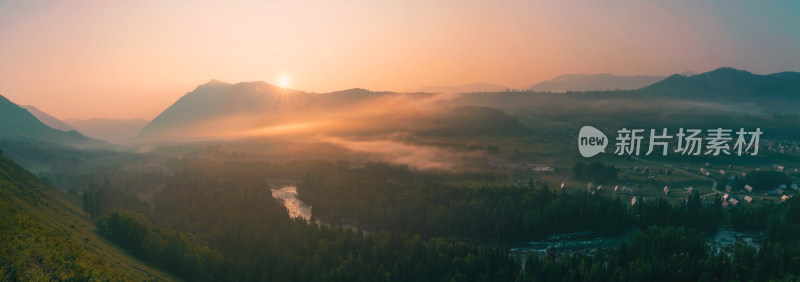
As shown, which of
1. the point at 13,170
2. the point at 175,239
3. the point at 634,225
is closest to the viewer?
the point at 175,239

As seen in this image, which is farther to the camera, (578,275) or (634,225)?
(634,225)

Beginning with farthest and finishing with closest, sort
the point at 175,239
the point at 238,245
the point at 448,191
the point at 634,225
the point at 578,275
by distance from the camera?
the point at 448,191 → the point at 634,225 → the point at 238,245 → the point at 175,239 → the point at 578,275

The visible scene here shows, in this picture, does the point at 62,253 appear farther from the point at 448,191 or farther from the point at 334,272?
the point at 448,191

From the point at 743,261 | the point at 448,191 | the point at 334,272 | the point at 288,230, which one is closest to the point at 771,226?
the point at 743,261

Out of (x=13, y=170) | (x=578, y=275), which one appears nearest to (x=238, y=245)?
(x=13, y=170)

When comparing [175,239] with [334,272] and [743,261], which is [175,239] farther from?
[743,261]

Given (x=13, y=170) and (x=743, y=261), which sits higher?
(x=13, y=170)
